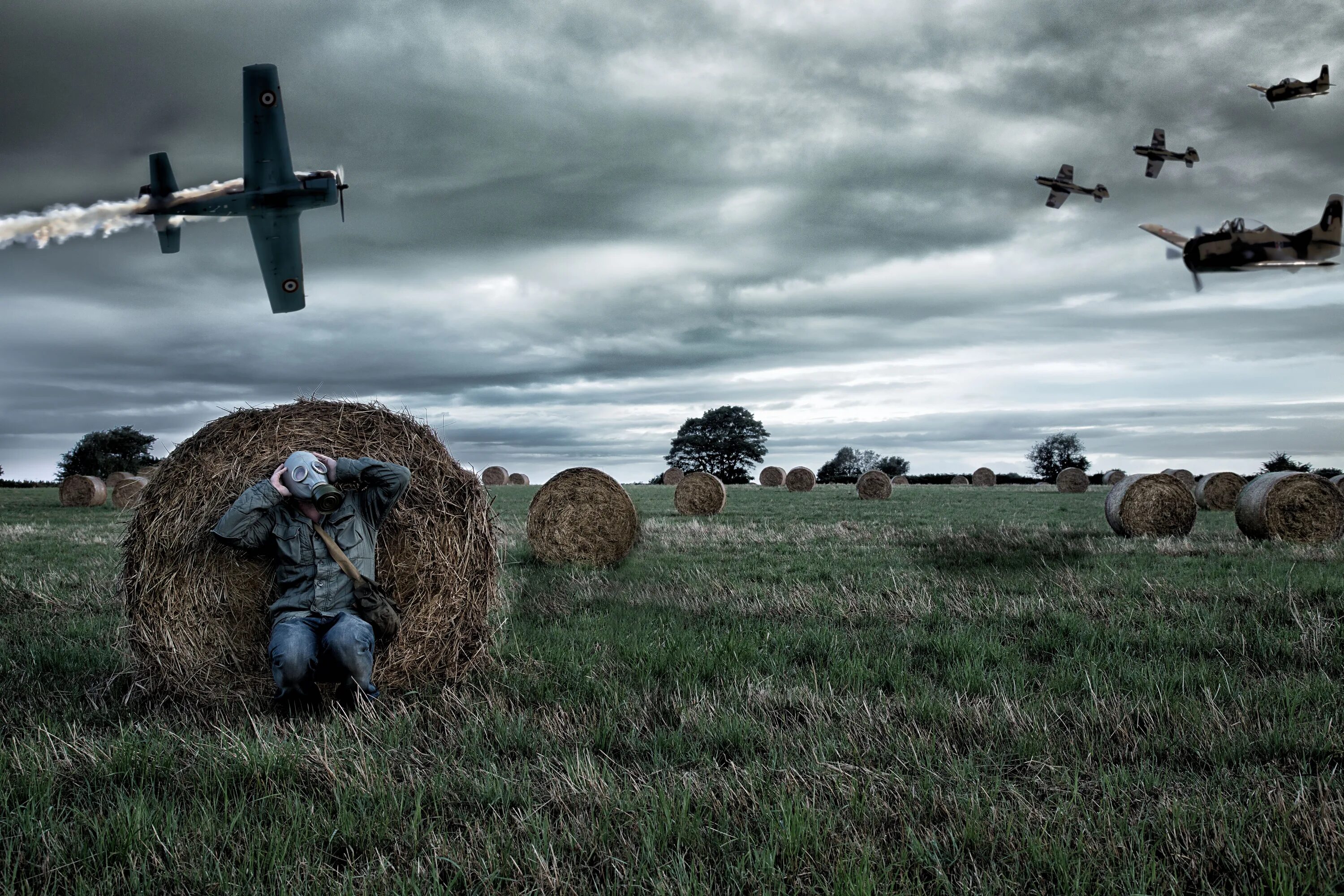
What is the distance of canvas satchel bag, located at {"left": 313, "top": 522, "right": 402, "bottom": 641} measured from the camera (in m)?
6.38

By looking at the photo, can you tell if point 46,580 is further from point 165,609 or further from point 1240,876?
point 1240,876

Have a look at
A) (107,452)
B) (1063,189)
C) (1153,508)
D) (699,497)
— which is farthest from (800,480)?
(107,452)

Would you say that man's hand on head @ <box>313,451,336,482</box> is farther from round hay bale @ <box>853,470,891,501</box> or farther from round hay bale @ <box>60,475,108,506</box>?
round hay bale @ <box>60,475,108,506</box>

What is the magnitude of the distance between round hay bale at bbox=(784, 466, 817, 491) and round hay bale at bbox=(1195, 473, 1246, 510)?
24685mm

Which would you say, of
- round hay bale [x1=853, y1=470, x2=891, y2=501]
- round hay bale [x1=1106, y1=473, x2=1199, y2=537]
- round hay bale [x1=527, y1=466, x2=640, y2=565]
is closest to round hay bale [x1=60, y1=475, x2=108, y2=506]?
round hay bale [x1=527, y1=466, x2=640, y2=565]

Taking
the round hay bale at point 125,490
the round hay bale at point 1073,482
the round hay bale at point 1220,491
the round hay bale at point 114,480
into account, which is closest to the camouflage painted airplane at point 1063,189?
the round hay bale at point 1220,491

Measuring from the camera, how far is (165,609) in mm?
6711

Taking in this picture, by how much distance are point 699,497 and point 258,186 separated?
16.5m

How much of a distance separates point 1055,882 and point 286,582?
5503 millimetres

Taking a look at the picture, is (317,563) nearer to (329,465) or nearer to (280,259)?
(329,465)

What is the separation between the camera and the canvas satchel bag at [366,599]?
20.9 feet

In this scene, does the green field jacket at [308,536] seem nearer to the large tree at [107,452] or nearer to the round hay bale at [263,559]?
the round hay bale at [263,559]

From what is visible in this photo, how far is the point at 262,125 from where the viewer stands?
69.5 feet

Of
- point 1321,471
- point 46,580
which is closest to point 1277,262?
point 46,580
